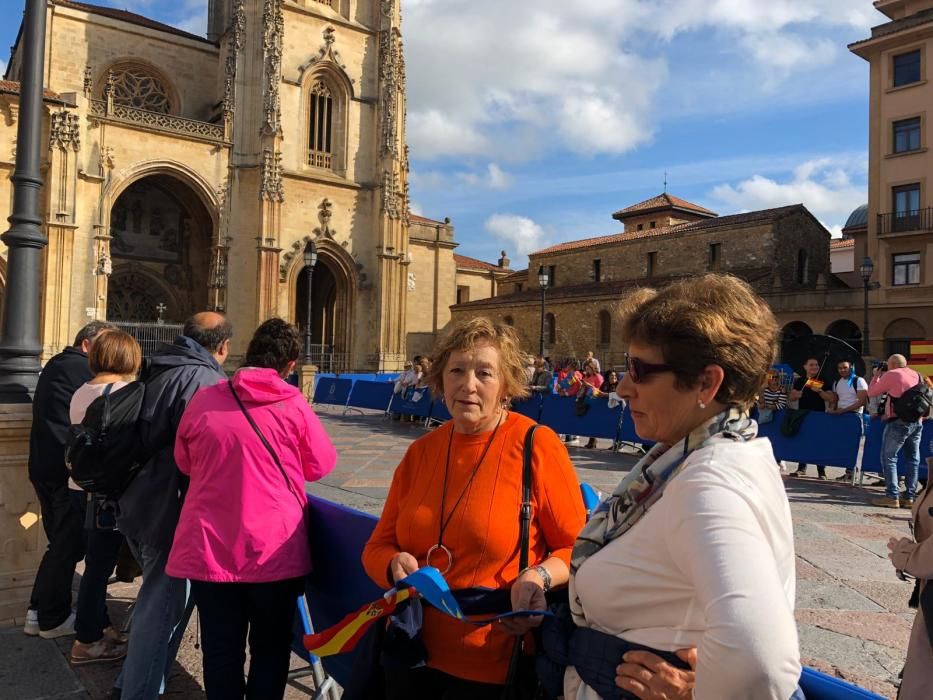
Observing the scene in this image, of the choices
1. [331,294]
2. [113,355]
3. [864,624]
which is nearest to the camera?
[113,355]

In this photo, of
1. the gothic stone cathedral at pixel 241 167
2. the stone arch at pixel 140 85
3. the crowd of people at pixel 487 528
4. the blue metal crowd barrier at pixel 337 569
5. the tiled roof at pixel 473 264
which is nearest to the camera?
the crowd of people at pixel 487 528

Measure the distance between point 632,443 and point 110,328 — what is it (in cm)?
939

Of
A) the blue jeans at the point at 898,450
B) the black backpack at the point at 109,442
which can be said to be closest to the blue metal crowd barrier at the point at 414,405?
the blue jeans at the point at 898,450

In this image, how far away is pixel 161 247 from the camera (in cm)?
2866

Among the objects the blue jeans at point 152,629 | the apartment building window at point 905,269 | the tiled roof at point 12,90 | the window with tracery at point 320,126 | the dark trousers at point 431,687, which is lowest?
the blue jeans at point 152,629

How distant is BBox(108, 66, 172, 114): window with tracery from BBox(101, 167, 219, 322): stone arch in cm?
377

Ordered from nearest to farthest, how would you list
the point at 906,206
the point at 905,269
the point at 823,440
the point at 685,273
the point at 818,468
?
the point at 823,440 < the point at 818,468 < the point at 905,269 < the point at 906,206 < the point at 685,273

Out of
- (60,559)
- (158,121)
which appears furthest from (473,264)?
(60,559)

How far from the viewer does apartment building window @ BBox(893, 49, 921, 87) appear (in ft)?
99.7

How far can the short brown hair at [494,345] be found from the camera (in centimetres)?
230

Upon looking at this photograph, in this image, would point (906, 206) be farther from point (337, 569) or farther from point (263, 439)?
point (263, 439)

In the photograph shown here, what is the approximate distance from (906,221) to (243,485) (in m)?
34.6

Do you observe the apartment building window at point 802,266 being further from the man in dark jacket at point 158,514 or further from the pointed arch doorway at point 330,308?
the man in dark jacket at point 158,514

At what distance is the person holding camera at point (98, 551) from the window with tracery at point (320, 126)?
90.9 ft
